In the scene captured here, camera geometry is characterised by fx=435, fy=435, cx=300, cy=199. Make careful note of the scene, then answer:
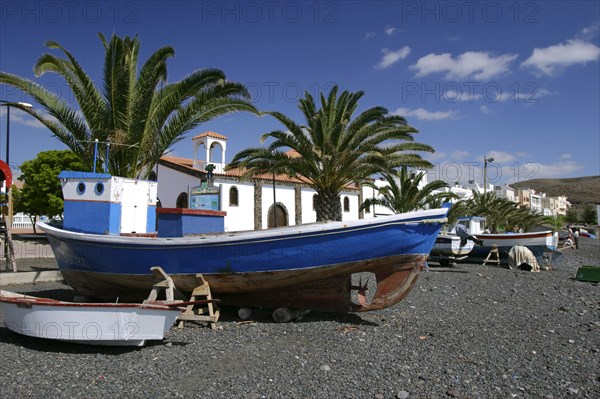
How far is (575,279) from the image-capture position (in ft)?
44.7

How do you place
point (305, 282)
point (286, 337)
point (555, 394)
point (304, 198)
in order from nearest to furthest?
1. point (555, 394)
2. point (286, 337)
3. point (305, 282)
4. point (304, 198)

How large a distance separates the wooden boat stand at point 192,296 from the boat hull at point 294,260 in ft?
0.50

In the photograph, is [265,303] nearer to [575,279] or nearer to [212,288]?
[212,288]

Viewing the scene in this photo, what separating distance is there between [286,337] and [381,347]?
4.33 feet

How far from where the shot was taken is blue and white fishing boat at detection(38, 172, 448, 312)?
6.29m

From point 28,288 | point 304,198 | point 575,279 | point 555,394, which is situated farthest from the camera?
point 304,198

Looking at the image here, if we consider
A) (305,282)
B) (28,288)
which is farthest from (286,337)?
(28,288)

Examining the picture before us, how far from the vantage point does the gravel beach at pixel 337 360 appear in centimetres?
424

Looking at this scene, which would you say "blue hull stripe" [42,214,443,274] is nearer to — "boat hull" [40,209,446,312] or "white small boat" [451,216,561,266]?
"boat hull" [40,209,446,312]

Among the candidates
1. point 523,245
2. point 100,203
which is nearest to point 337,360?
point 100,203

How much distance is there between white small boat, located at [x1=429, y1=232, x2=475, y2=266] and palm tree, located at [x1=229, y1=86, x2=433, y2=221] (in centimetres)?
441

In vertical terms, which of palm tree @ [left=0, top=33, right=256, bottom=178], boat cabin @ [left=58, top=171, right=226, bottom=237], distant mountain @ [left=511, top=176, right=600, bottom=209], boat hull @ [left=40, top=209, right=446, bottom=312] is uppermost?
distant mountain @ [left=511, top=176, right=600, bottom=209]

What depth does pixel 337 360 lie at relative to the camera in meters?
5.09

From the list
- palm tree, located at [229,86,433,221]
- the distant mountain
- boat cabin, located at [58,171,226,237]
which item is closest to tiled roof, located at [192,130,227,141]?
palm tree, located at [229,86,433,221]
